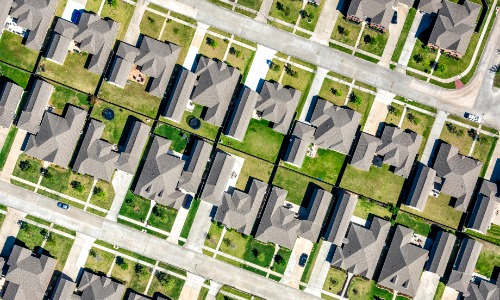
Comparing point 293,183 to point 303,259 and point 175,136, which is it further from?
point 175,136

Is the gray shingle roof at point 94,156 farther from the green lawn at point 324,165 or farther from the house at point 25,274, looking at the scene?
the green lawn at point 324,165

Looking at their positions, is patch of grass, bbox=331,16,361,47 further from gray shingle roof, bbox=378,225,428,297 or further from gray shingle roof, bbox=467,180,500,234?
gray shingle roof, bbox=467,180,500,234

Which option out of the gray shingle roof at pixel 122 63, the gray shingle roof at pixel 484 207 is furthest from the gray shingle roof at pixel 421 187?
the gray shingle roof at pixel 122 63

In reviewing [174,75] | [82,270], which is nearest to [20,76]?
[174,75]

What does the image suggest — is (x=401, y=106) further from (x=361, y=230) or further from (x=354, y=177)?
(x=361, y=230)

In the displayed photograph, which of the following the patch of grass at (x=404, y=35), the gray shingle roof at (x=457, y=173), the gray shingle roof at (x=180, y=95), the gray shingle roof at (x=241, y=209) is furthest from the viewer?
the patch of grass at (x=404, y=35)

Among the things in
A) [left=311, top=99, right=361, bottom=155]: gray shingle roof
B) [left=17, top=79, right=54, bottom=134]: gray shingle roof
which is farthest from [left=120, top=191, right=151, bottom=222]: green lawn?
[left=311, top=99, right=361, bottom=155]: gray shingle roof

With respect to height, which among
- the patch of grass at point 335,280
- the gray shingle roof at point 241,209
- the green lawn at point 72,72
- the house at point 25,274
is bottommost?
the house at point 25,274
